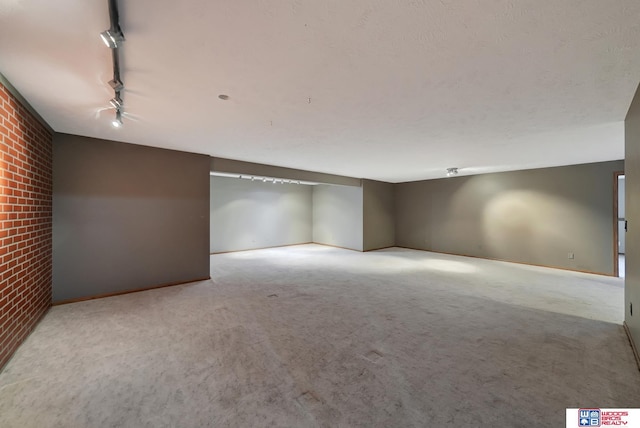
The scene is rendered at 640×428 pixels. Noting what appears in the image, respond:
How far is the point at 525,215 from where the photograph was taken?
577 cm

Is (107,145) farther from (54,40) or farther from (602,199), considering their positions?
(602,199)

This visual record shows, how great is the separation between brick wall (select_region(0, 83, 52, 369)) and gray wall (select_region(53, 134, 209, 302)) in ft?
0.81

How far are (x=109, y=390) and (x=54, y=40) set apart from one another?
226 centimetres

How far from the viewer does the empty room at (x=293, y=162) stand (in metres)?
1.41

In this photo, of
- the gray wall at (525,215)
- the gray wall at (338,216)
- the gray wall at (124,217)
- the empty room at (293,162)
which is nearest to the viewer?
the empty room at (293,162)

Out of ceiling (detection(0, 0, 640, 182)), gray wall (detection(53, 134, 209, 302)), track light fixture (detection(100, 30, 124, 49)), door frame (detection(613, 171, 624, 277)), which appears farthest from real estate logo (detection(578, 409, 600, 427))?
door frame (detection(613, 171, 624, 277))

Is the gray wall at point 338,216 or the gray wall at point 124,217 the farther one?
the gray wall at point 338,216

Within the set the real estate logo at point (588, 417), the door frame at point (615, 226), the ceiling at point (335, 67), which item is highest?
the ceiling at point (335, 67)

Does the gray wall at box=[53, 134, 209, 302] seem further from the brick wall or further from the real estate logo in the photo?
Answer: the real estate logo

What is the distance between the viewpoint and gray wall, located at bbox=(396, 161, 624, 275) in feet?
16.0

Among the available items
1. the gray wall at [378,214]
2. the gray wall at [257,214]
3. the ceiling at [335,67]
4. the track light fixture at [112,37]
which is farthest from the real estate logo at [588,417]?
the gray wall at [257,214]

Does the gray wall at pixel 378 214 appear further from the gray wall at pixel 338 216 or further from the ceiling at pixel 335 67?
the ceiling at pixel 335 67

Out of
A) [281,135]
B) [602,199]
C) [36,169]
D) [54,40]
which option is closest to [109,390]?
[54,40]

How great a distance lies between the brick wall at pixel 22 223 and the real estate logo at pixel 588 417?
160 inches
